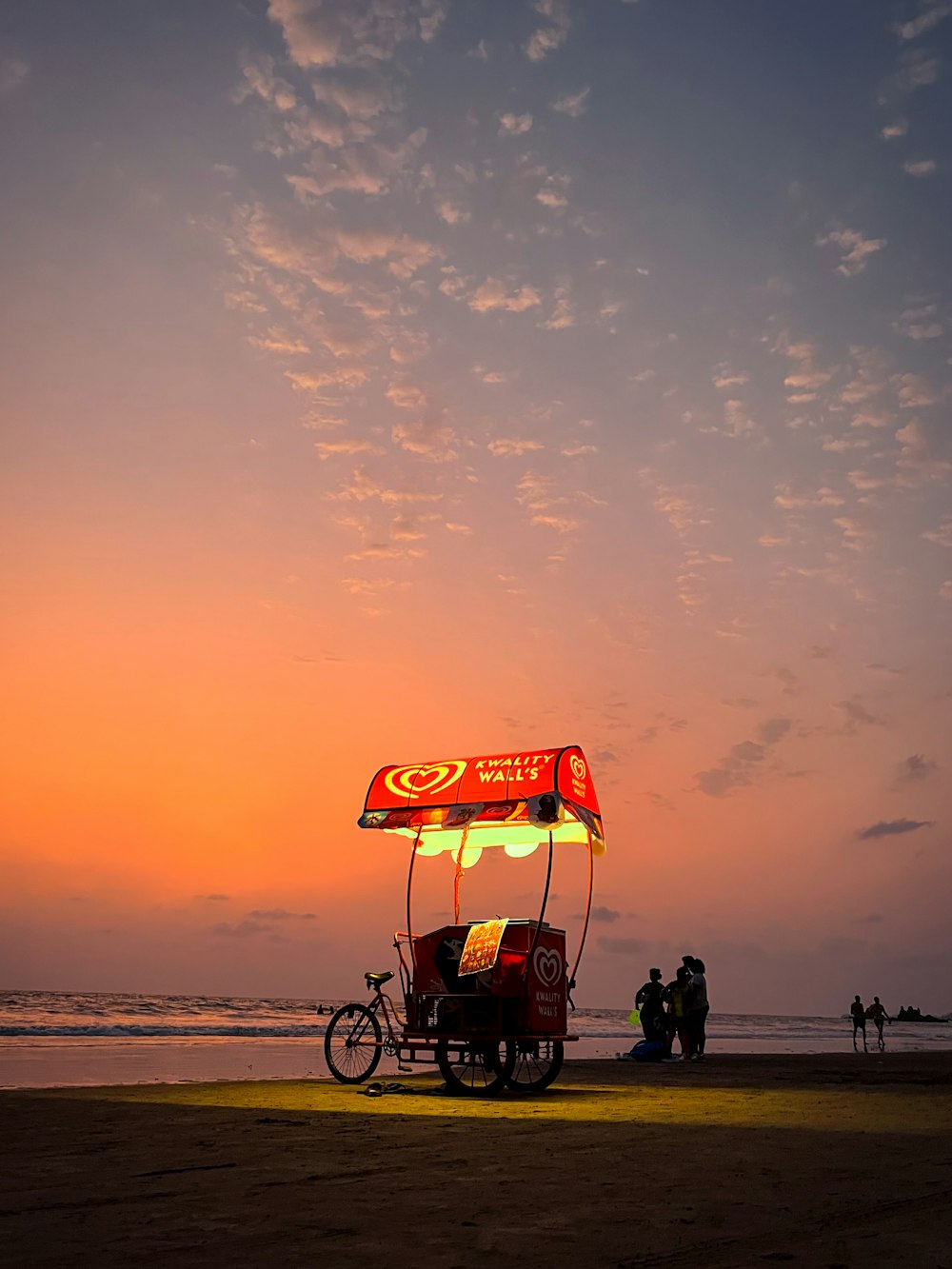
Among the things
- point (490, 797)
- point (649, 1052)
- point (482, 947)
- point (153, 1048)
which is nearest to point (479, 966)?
point (482, 947)

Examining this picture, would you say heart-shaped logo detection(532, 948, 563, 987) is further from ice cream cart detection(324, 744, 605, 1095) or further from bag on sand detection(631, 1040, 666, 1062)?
bag on sand detection(631, 1040, 666, 1062)

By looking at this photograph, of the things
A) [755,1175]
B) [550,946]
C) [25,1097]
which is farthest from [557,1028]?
[755,1175]

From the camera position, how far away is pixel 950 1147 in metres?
8.37

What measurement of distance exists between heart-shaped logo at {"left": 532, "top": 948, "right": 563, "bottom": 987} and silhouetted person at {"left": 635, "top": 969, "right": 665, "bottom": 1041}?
27.6 ft

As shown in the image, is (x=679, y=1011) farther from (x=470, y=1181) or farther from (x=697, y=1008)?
(x=470, y=1181)

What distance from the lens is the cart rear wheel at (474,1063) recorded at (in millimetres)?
13680

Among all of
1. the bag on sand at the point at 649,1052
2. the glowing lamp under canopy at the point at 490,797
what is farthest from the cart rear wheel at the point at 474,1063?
the bag on sand at the point at 649,1052

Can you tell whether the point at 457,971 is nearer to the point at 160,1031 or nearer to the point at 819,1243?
the point at 819,1243

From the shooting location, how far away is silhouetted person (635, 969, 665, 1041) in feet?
73.8

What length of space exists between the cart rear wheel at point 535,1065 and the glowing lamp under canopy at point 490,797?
258 centimetres

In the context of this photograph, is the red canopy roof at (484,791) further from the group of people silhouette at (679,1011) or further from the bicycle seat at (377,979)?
the group of people silhouette at (679,1011)

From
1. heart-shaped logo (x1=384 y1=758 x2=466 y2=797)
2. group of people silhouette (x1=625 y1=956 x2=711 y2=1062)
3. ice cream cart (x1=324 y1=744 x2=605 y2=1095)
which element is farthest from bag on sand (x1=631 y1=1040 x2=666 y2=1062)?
heart-shaped logo (x1=384 y1=758 x2=466 y2=797)

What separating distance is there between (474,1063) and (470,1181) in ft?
25.8

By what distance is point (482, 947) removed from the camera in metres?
13.6
